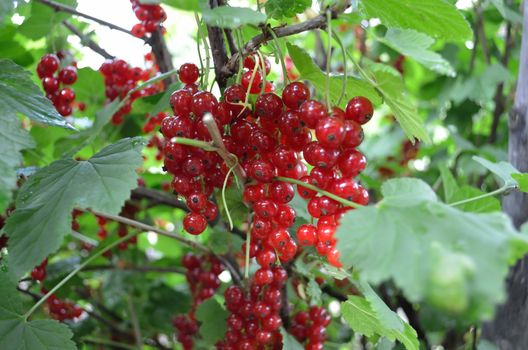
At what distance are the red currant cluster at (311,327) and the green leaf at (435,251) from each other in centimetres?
47

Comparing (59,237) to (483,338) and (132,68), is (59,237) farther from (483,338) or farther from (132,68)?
(483,338)

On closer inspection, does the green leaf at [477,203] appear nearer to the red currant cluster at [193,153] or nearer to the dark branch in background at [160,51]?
the red currant cluster at [193,153]

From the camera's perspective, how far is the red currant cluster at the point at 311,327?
3.00ft

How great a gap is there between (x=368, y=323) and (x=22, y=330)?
50 centimetres

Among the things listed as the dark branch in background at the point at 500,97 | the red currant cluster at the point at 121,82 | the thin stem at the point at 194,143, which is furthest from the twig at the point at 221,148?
the dark branch in background at the point at 500,97

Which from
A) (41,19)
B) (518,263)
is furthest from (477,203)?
(41,19)

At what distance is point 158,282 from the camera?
1.56m

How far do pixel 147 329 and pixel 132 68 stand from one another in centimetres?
75

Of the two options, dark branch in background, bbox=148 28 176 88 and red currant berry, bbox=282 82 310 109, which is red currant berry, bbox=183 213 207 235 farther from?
dark branch in background, bbox=148 28 176 88

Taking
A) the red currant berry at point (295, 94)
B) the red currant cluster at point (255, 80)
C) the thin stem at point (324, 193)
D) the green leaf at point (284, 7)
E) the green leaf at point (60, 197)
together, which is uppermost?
the green leaf at point (284, 7)

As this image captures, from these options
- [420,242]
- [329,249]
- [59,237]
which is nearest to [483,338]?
[329,249]

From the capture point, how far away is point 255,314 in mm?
821

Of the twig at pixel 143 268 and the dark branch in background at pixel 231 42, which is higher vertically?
the dark branch in background at pixel 231 42

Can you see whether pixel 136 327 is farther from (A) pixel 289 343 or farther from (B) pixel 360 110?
(B) pixel 360 110
